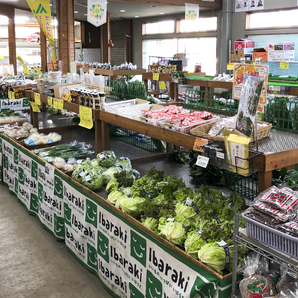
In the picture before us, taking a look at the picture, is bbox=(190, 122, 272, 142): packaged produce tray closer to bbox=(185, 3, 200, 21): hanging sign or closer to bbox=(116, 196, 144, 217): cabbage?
bbox=(116, 196, 144, 217): cabbage

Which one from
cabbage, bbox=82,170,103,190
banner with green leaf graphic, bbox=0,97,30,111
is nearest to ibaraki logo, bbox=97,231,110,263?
cabbage, bbox=82,170,103,190

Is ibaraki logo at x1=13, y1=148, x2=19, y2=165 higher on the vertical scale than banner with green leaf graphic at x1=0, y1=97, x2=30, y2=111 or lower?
lower

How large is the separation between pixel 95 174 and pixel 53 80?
2.35m

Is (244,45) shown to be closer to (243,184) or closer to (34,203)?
(243,184)

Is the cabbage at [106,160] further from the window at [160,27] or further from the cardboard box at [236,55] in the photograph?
the window at [160,27]

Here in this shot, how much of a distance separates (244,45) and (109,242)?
859 cm

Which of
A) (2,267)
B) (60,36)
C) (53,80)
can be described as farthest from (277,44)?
(2,267)

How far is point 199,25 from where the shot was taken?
1344cm

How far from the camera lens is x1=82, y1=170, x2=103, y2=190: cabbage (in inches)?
119

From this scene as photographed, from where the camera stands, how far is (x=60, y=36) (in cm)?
741

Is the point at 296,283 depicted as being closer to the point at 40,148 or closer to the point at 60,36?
the point at 40,148

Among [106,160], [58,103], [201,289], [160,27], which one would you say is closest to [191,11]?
[160,27]

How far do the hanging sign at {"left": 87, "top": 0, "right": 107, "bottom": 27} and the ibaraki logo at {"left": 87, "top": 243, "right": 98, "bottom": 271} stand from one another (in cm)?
487

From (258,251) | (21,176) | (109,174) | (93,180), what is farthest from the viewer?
(21,176)
